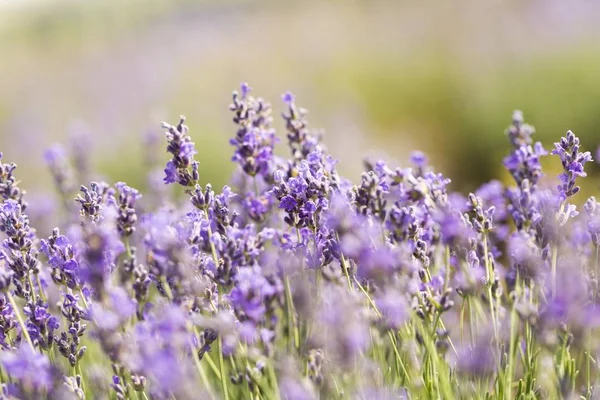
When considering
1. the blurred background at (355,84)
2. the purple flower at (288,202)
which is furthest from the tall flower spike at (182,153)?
the blurred background at (355,84)

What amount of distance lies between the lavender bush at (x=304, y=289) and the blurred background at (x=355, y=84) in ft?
9.01

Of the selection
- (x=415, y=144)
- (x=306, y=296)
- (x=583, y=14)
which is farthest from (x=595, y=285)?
(x=583, y=14)

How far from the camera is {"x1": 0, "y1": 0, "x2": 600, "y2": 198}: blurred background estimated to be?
24.2 feet

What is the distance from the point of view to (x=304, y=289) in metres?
1.87

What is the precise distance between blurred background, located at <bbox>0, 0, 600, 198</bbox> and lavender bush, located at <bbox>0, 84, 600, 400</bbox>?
108 inches

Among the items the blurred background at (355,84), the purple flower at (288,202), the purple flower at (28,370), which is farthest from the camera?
the blurred background at (355,84)

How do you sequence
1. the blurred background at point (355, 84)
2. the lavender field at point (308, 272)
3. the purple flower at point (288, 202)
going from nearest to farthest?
the lavender field at point (308, 272)
the purple flower at point (288, 202)
the blurred background at point (355, 84)

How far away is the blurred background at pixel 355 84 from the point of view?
7.37 meters

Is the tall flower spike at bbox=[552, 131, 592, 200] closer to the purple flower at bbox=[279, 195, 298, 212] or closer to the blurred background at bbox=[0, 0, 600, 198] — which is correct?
the purple flower at bbox=[279, 195, 298, 212]

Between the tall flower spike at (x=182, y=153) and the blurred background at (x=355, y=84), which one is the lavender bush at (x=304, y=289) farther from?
the blurred background at (x=355, y=84)

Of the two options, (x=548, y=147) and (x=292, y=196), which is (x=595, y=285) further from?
(x=548, y=147)

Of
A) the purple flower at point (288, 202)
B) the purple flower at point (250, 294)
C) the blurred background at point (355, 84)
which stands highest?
the blurred background at point (355, 84)

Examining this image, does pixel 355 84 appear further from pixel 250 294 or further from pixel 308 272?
pixel 250 294

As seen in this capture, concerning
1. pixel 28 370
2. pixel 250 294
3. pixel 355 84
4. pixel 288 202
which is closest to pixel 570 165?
pixel 288 202
